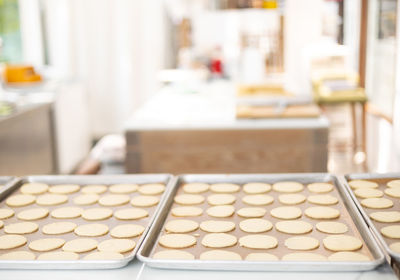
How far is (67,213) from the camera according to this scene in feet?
4.78

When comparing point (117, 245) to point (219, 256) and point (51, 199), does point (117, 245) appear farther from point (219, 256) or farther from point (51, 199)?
point (51, 199)

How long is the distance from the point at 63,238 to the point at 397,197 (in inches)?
37.1

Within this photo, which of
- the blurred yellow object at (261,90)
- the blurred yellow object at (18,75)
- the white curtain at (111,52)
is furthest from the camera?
the white curtain at (111,52)

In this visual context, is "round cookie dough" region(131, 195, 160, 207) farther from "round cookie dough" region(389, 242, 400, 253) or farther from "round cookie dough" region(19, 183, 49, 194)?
"round cookie dough" region(389, 242, 400, 253)

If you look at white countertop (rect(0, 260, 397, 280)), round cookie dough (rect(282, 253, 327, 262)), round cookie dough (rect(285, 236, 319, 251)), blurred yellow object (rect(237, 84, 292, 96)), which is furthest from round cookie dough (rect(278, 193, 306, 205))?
blurred yellow object (rect(237, 84, 292, 96))

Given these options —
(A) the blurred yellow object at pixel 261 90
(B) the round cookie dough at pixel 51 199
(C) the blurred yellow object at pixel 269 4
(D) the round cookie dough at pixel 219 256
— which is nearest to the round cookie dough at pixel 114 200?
(B) the round cookie dough at pixel 51 199

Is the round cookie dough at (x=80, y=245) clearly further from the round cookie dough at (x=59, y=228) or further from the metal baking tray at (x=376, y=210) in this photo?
the metal baking tray at (x=376, y=210)

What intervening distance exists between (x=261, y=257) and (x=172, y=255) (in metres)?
0.20

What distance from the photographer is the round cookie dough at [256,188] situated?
1.58 m

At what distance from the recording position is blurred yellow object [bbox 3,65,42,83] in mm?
3730

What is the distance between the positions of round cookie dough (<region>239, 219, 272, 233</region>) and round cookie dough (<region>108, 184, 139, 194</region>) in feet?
1.45

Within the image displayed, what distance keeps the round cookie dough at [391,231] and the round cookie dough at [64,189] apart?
0.95 metres

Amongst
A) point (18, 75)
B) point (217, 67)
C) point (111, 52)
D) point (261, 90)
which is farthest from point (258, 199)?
point (111, 52)

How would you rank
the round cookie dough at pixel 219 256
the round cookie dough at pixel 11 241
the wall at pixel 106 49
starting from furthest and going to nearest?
the wall at pixel 106 49 → the round cookie dough at pixel 11 241 → the round cookie dough at pixel 219 256
